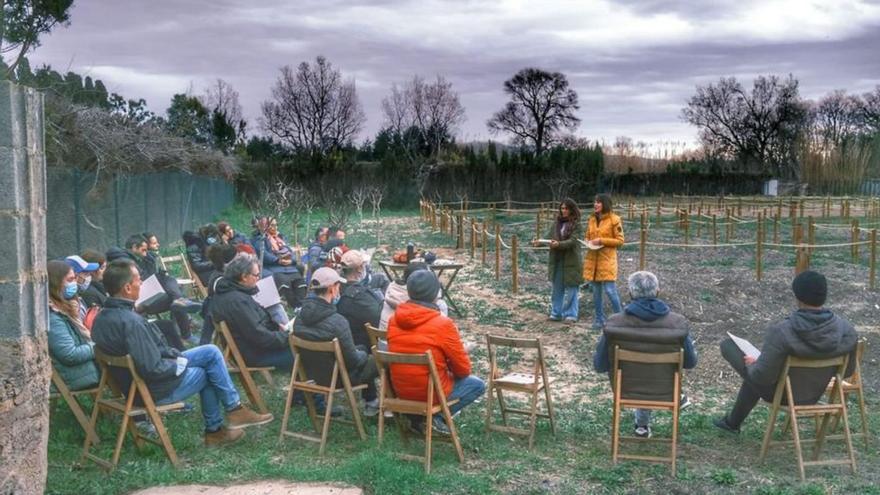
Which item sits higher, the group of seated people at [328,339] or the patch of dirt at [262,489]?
the group of seated people at [328,339]

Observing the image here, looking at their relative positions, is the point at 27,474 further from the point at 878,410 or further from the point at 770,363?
the point at 878,410

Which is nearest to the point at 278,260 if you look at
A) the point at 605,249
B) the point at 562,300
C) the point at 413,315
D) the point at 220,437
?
the point at 562,300

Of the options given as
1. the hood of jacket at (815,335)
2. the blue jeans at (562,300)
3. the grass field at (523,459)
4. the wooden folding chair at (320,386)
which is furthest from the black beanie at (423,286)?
the blue jeans at (562,300)

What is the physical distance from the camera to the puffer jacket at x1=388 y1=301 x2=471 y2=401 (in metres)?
5.62

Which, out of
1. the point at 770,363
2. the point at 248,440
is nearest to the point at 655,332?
the point at 770,363

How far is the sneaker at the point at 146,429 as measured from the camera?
597cm

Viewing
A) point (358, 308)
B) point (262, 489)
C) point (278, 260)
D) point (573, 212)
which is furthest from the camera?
point (278, 260)

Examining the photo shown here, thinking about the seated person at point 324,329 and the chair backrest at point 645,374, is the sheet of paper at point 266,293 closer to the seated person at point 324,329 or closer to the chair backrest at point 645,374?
the seated person at point 324,329

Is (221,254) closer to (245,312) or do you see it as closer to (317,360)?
(245,312)

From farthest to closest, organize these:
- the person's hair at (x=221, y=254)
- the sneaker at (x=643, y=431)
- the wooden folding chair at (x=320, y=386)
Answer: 1. the person's hair at (x=221, y=254)
2. the sneaker at (x=643, y=431)
3. the wooden folding chair at (x=320, y=386)

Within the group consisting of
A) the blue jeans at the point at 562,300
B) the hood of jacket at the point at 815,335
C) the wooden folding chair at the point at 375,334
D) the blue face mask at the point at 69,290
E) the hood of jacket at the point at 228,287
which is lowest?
the blue jeans at the point at 562,300

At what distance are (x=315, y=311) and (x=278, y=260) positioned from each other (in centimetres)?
536

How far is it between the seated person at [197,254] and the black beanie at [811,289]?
7.20 metres

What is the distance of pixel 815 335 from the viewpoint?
5629mm
